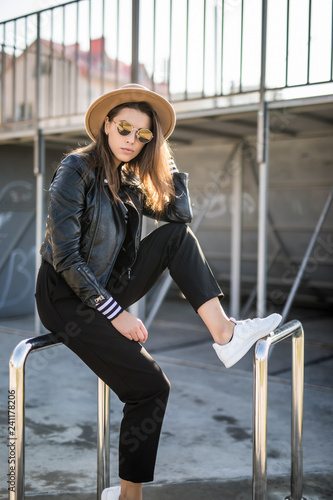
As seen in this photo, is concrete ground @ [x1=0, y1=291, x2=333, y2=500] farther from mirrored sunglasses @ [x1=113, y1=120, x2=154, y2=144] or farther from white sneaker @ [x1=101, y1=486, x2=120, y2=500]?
mirrored sunglasses @ [x1=113, y1=120, x2=154, y2=144]

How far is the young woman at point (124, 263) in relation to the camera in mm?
1893

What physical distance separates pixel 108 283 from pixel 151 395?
0.46 metres

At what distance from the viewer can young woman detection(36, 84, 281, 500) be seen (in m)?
1.89

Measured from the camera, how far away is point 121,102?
87.9 inches

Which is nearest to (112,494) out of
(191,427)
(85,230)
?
(85,230)

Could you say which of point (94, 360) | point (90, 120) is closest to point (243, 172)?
point (90, 120)

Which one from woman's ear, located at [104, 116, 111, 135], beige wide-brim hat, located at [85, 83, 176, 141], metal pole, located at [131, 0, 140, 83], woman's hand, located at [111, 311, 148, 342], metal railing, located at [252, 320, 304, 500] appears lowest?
metal railing, located at [252, 320, 304, 500]

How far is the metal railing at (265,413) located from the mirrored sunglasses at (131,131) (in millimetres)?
873

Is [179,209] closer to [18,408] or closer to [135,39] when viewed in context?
[18,408]

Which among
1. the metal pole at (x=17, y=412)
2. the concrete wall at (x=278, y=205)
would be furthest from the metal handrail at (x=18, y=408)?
the concrete wall at (x=278, y=205)

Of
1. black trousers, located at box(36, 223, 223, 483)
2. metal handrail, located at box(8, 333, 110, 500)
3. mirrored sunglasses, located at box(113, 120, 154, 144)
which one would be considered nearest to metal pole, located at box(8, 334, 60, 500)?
metal handrail, located at box(8, 333, 110, 500)

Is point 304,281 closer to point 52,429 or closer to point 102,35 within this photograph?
point 102,35

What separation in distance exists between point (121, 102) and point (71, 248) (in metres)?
0.66

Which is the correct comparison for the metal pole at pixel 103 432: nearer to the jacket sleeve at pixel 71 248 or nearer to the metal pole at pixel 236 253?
the jacket sleeve at pixel 71 248
